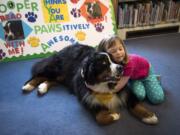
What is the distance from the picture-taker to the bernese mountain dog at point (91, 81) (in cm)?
143

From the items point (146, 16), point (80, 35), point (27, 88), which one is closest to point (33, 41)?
point (80, 35)

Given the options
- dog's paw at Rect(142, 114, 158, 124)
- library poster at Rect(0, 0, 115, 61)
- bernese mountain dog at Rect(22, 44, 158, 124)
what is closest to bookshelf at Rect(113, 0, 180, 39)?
library poster at Rect(0, 0, 115, 61)

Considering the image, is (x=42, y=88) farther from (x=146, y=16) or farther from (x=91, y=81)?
(x=146, y=16)

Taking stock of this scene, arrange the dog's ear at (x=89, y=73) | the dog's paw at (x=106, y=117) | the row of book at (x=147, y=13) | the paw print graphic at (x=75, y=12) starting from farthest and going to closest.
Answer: the row of book at (x=147, y=13) → the paw print graphic at (x=75, y=12) → the dog's paw at (x=106, y=117) → the dog's ear at (x=89, y=73)

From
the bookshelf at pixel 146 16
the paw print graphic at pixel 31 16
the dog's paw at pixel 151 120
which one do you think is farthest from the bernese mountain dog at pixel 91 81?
the bookshelf at pixel 146 16

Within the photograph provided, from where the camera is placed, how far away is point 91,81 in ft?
4.79

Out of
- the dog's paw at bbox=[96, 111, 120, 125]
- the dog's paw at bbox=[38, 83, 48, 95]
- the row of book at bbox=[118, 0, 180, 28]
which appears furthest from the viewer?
the row of book at bbox=[118, 0, 180, 28]

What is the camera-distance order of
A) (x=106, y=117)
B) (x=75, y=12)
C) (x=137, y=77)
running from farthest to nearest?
(x=75, y=12), (x=137, y=77), (x=106, y=117)

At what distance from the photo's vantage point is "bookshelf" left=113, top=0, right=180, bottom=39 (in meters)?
2.79

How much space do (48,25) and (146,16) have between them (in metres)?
1.26

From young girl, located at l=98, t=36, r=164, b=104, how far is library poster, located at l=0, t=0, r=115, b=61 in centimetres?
93

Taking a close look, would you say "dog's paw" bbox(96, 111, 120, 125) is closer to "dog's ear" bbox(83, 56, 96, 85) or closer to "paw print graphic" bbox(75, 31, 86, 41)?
"dog's ear" bbox(83, 56, 96, 85)

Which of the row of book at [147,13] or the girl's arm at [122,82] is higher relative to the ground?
the row of book at [147,13]

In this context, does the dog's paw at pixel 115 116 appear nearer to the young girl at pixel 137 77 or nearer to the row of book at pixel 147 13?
the young girl at pixel 137 77
